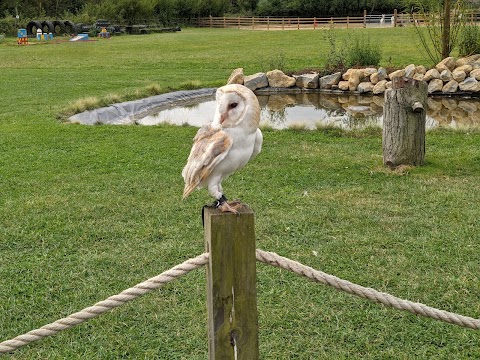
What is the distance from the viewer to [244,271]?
208 centimetres

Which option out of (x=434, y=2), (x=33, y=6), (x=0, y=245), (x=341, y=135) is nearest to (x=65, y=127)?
(x=341, y=135)

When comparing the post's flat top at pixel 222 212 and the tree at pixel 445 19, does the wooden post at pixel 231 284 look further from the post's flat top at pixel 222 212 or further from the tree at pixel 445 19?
the tree at pixel 445 19

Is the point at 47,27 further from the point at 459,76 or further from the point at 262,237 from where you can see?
the point at 262,237

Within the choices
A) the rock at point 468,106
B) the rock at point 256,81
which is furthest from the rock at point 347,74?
the rock at point 468,106

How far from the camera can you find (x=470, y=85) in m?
13.7

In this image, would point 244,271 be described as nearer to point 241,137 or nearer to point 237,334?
point 237,334

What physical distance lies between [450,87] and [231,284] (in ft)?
42.2

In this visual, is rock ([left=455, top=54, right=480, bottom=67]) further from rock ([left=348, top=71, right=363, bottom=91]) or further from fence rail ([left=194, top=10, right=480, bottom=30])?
fence rail ([left=194, top=10, right=480, bottom=30])

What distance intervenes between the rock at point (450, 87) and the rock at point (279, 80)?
3.61 meters

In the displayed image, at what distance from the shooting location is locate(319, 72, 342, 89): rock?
15.2 metres

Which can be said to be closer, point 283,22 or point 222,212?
point 222,212

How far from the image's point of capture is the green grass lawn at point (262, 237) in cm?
364

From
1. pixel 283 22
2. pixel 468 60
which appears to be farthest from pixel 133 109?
pixel 283 22

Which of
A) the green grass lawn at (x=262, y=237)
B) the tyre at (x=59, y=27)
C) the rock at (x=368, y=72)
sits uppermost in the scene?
the tyre at (x=59, y=27)
